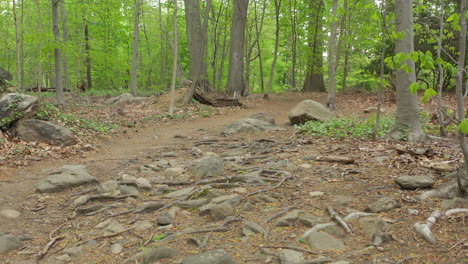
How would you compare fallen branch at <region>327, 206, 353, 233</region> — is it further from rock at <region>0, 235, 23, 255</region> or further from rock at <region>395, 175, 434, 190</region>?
rock at <region>0, 235, 23, 255</region>

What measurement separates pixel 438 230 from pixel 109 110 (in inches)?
559

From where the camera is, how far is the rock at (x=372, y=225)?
339 centimetres

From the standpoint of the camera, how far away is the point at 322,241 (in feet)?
10.8

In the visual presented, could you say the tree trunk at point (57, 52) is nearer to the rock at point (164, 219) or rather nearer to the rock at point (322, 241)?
the rock at point (164, 219)

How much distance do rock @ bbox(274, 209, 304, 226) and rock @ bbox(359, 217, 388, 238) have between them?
0.68m

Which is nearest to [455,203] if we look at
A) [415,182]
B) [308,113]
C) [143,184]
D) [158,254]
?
[415,182]

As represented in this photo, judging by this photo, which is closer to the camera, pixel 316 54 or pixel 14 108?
pixel 14 108

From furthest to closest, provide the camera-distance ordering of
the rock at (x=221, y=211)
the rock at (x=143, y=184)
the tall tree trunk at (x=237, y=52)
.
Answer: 1. the tall tree trunk at (x=237, y=52)
2. the rock at (x=143, y=184)
3. the rock at (x=221, y=211)

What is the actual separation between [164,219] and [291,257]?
1699 mm

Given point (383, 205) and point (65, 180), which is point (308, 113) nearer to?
point (383, 205)

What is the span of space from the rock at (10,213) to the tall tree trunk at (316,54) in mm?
19961

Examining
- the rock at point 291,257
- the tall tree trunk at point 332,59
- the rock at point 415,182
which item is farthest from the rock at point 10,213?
the tall tree trunk at point 332,59

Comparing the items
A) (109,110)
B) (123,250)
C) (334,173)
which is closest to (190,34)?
(109,110)

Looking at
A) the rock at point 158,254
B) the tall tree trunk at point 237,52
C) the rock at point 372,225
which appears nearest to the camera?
the rock at point 158,254
